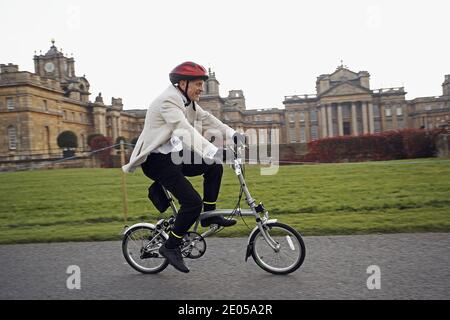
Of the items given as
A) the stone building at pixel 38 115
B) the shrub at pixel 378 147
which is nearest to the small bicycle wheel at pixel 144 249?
the shrub at pixel 378 147

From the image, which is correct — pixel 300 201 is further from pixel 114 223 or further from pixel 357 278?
pixel 357 278

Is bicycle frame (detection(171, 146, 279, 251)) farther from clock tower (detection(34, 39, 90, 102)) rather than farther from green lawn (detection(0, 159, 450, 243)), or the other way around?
clock tower (detection(34, 39, 90, 102))

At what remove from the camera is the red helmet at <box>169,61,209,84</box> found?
4.70 metres

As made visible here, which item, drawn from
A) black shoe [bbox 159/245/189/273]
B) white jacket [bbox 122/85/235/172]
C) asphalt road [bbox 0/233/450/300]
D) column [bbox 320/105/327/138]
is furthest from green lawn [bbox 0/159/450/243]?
column [bbox 320/105/327/138]

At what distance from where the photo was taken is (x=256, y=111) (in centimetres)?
10162

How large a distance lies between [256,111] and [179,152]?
3853 inches

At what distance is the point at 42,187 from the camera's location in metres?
16.8

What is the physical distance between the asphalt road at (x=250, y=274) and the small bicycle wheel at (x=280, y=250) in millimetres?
128

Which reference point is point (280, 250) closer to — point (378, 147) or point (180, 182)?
point (180, 182)

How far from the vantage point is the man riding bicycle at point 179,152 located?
450 cm

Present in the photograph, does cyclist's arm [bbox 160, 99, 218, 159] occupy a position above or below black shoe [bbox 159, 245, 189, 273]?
above

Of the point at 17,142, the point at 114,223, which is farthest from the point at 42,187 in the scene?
the point at 17,142

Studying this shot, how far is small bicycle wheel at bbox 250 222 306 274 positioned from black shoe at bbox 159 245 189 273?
86cm
